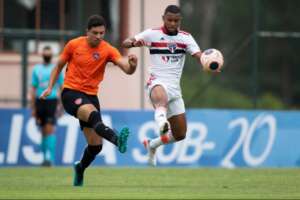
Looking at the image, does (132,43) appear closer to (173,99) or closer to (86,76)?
(86,76)

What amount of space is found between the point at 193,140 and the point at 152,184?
7588 millimetres

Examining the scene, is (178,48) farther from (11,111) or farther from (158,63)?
(11,111)

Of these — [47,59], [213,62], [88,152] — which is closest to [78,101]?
[88,152]

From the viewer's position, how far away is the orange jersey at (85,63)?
16891 mm

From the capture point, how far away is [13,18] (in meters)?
28.3

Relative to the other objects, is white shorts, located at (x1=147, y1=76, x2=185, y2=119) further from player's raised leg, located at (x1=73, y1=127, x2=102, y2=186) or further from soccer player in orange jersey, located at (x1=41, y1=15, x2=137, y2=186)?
player's raised leg, located at (x1=73, y1=127, x2=102, y2=186)

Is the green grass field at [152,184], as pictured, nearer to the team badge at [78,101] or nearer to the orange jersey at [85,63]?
the team badge at [78,101]

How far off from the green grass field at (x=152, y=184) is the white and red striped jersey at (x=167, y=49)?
1.60 m

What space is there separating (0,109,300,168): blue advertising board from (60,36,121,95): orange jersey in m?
7.45

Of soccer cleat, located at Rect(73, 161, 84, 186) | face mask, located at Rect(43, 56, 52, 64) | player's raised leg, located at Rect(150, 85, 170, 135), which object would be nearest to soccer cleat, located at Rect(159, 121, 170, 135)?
player's raised leg, located at Rect(150, 85, 170, 135)

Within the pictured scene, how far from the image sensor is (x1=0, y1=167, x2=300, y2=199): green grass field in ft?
48.6

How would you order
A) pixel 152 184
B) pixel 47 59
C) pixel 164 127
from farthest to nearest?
pixel 47 59, pixel 152 184, pixel 164 127

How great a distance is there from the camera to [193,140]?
81.0ft

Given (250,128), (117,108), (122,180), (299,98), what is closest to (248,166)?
(250,128)
